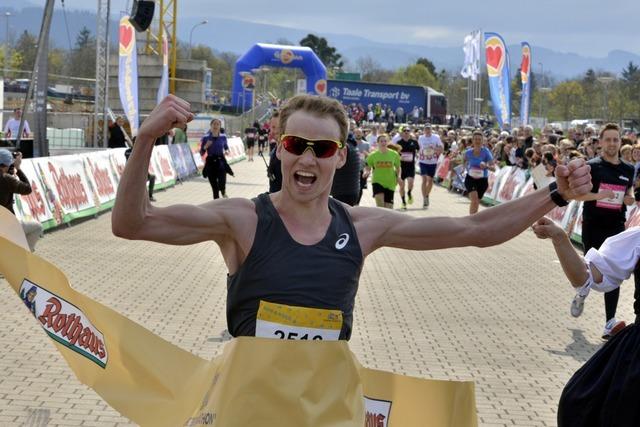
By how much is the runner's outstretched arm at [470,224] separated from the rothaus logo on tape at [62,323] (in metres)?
0.98

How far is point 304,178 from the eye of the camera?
12.1 ft

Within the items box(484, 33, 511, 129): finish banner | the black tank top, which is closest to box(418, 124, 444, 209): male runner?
box(484, 33, 511, 129): finish banner

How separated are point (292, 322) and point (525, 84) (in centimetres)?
3896

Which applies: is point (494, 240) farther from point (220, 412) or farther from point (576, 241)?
point (576, 241)

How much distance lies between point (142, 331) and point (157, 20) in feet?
172

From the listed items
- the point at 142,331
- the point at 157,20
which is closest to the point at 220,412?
the point at 142,331

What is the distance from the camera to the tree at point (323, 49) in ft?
509

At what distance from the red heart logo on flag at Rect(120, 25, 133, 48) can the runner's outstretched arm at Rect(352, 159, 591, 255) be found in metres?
A: 23.6

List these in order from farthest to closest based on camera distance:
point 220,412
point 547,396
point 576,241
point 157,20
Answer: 1. point 157,20
2. point 576,241
3. point 547,396
4. point 220,412

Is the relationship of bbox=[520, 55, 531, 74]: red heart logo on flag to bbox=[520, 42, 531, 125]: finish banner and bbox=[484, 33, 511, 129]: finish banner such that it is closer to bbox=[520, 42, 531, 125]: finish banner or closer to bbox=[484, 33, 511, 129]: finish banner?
bbox=[520, 42, 531, 125]: finish banner

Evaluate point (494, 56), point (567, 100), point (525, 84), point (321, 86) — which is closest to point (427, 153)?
point (494, 56)

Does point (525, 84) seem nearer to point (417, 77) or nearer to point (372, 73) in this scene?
point (417, 77)

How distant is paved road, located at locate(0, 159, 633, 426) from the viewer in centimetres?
749

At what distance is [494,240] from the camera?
12.8ft
